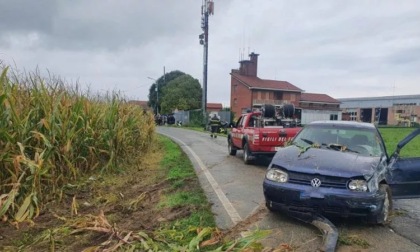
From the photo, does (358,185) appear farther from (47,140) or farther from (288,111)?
(288,111)

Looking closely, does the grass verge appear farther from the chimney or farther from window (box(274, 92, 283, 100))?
the chimney

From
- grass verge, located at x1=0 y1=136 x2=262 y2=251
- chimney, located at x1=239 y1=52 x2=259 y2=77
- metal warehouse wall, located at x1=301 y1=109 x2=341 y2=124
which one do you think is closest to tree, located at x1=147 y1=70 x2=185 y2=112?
chimney, located at x1=239 y1=52 x2=259 y2=77

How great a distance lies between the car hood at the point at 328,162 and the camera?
17.3ft

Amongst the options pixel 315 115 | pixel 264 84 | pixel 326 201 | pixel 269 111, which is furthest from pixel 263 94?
pixel 326 201

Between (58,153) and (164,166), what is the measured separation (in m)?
4.45

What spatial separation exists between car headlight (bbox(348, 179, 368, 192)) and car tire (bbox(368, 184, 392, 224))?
36cm

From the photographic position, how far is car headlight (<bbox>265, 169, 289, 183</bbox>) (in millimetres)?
5535

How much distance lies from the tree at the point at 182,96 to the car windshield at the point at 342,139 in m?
48.6

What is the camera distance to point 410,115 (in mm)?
67062

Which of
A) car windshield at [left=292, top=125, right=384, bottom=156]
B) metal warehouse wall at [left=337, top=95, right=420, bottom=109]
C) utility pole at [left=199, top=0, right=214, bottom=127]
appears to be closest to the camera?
car windshield at [left=292, top=125, right=384, bottom=156]

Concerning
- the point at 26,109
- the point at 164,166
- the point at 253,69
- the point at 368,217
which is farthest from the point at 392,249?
the point at 253,69

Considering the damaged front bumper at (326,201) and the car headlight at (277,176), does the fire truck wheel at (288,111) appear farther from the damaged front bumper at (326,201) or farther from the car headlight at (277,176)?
the damaged front bumper at (326,201)

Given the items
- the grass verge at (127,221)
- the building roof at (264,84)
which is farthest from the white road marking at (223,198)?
the building roof at (264,84)

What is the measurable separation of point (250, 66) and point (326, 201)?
192 feet
